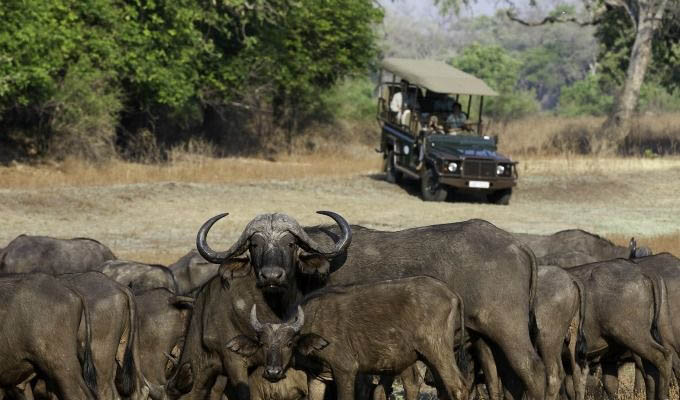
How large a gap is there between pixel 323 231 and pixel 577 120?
46744mm

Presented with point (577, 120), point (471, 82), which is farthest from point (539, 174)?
point (577, 120)

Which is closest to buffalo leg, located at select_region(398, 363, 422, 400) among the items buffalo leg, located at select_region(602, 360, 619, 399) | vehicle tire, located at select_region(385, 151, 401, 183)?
buffalo leg, located at select_region(602, 360, 619, 399)

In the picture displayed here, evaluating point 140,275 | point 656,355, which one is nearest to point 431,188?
point 140,275

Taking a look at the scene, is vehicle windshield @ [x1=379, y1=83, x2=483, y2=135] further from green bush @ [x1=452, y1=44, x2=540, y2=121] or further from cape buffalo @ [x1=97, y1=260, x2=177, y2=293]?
green bush @ [x1=452, y1=44, x2=540, y2=121]

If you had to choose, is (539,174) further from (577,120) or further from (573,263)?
(573,263)

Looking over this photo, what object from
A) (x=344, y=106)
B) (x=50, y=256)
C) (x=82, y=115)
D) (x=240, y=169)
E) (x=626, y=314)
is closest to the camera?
(x=626, y=314)

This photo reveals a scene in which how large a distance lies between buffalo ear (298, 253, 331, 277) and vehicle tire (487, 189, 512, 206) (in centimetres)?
2221

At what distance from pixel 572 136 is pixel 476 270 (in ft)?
132

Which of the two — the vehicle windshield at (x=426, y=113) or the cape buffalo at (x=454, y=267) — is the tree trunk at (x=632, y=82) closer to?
the vehicle windshield at (x=426, y=113)

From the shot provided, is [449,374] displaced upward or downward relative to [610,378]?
upward

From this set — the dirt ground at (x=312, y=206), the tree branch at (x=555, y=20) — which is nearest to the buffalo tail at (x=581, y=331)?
A: the dirt ground at (x=312, y=206)

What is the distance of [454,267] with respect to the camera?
11289 mm

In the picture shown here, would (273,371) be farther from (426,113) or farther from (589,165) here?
(589,165)

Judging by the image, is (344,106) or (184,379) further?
(344,106)
